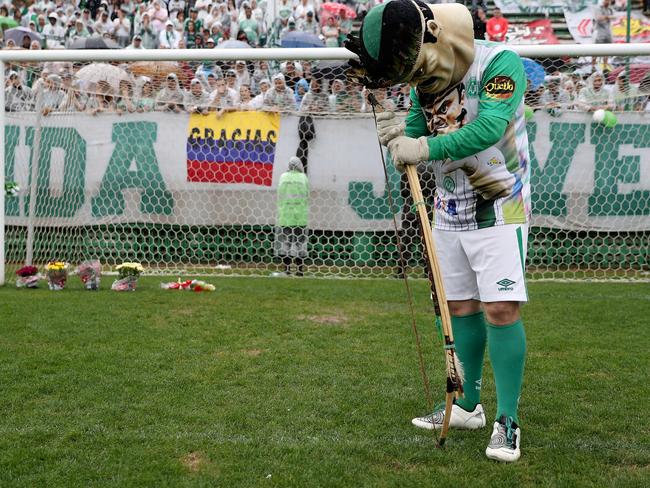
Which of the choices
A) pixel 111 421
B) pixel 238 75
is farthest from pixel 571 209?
pixel 111 421

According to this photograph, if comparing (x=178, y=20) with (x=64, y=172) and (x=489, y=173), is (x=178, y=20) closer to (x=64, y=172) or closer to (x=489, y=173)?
(x=64, y=172)

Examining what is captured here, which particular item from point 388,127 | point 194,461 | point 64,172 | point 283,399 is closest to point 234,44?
point 64,172

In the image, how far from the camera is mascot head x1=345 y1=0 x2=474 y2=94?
3.20 meters

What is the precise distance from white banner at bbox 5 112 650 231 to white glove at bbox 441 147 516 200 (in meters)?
7.43

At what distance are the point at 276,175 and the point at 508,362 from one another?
26.5ft

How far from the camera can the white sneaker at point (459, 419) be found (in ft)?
12.6

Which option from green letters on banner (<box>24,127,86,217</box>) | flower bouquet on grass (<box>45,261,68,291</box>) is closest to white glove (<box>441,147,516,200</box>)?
flower bouquet on grass (<box>45,261,68,291</box>)

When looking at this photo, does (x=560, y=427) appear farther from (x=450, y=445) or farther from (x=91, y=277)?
(x=91, y=277)

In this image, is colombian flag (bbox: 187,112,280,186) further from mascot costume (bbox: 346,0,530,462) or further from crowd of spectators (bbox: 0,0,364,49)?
mascot costume (bbox: 346,0,530,462)

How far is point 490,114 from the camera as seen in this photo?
3246mm

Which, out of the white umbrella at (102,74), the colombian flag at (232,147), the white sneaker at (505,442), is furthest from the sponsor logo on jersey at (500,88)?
the white umbrella at (102,74)

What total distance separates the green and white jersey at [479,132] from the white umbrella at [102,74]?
783 centimetres

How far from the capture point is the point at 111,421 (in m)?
3.86

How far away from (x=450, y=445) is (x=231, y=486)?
1.12 m
